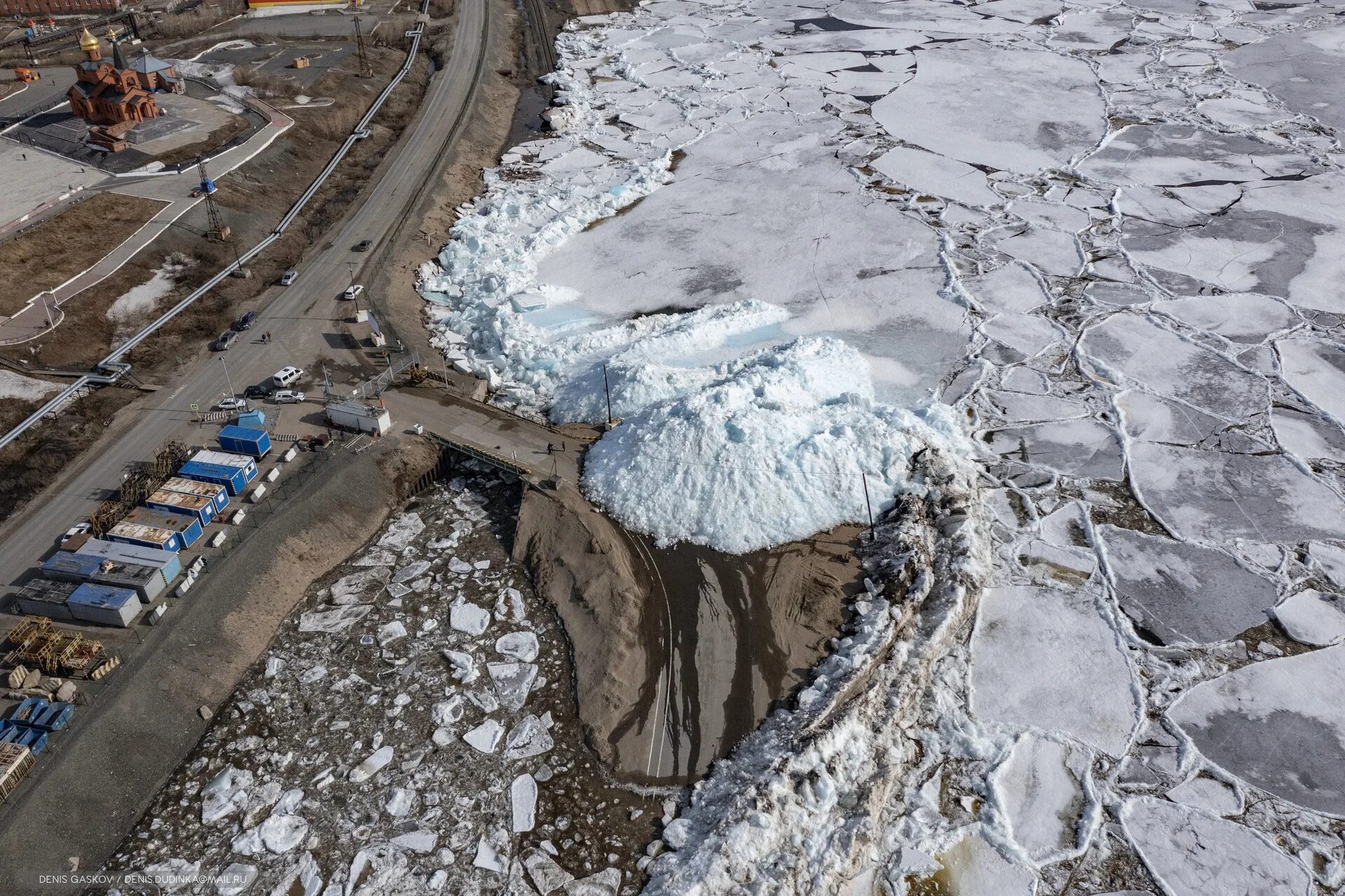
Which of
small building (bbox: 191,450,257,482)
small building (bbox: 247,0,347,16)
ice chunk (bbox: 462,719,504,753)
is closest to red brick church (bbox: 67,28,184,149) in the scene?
small building (bbox: 247,0,347,16)

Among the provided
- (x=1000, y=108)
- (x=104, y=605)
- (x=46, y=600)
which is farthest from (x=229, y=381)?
(x=1000, y=108)

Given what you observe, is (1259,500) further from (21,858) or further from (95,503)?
(95,503)

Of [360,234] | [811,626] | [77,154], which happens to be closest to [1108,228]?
[811,626]

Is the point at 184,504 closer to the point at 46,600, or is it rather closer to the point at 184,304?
the point at 46,600

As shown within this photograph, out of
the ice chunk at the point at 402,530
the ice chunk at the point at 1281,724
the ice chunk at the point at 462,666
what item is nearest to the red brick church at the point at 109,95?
the ice chunk at the point at 402,530

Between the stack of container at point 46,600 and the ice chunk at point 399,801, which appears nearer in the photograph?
the ice chunk at point 399,801

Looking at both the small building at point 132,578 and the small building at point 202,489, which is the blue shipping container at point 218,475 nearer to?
the small building at point 202,489
